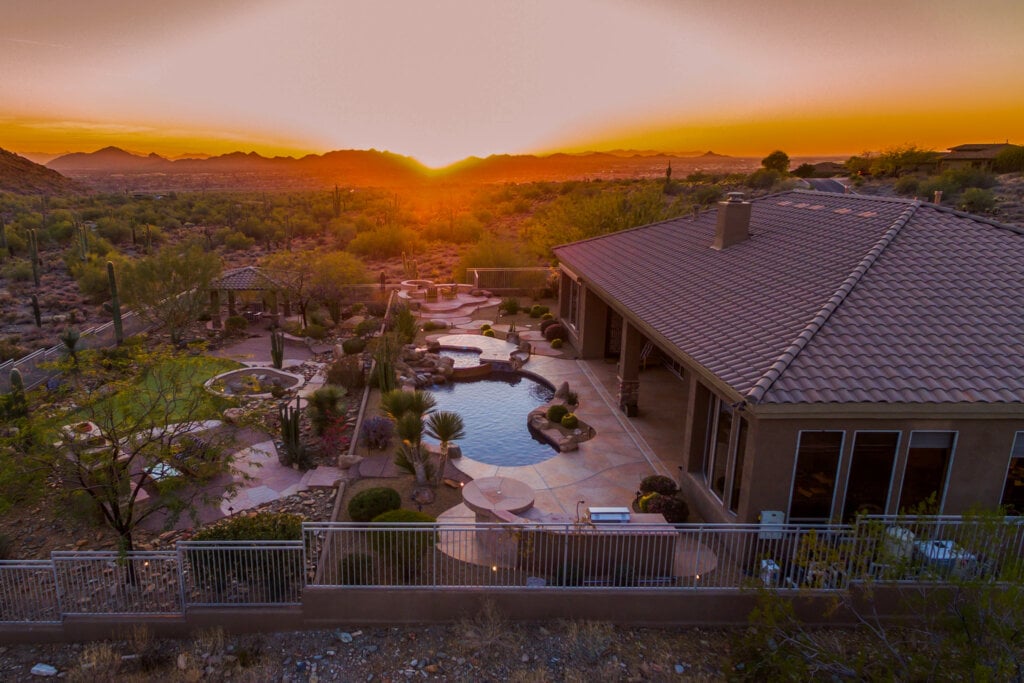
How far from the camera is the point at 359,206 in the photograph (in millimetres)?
78188

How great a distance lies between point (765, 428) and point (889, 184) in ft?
205

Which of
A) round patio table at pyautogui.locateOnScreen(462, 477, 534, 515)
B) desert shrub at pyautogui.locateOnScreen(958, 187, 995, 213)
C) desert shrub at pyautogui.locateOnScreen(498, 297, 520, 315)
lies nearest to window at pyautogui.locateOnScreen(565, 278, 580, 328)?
desert shrub at pyautogui.locateOnScreen(498, 297, 520, 315)

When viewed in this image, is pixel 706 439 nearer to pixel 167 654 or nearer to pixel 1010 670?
pixel 1010 670

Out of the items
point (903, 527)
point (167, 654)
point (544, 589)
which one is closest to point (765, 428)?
point (903, 527)

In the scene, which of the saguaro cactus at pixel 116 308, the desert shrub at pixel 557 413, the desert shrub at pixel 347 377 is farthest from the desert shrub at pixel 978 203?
the saguaro cactus at pixel 116 308

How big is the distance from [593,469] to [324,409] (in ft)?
23.0

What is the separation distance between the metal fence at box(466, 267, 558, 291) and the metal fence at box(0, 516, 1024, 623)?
77.8 feet

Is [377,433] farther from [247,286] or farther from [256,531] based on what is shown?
[247,286]

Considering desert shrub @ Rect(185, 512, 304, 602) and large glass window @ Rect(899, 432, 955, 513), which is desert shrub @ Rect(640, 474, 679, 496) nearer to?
large glass window @ Rect(899, 432, 955, 513)

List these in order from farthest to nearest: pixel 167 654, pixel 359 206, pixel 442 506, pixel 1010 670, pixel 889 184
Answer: pixel 359 206 < pixel 889 184 < pixel 442 506 < pixel 167 654 < pixel 1010 670

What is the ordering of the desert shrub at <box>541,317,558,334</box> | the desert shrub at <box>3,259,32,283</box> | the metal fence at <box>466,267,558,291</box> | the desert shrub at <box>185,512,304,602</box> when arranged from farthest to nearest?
the desert shrub at <box>3,259,32,283</box>
the metal fence at <box>466,267,558,291</box>
the desert shrub at <box>541,317,558,334</box>
the desert shrub at <box>185,512,304,602</box>

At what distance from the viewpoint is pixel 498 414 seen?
→ 1833cm

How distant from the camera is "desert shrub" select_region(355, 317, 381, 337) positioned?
81.7ft

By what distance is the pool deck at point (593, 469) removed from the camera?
12.9 metres
